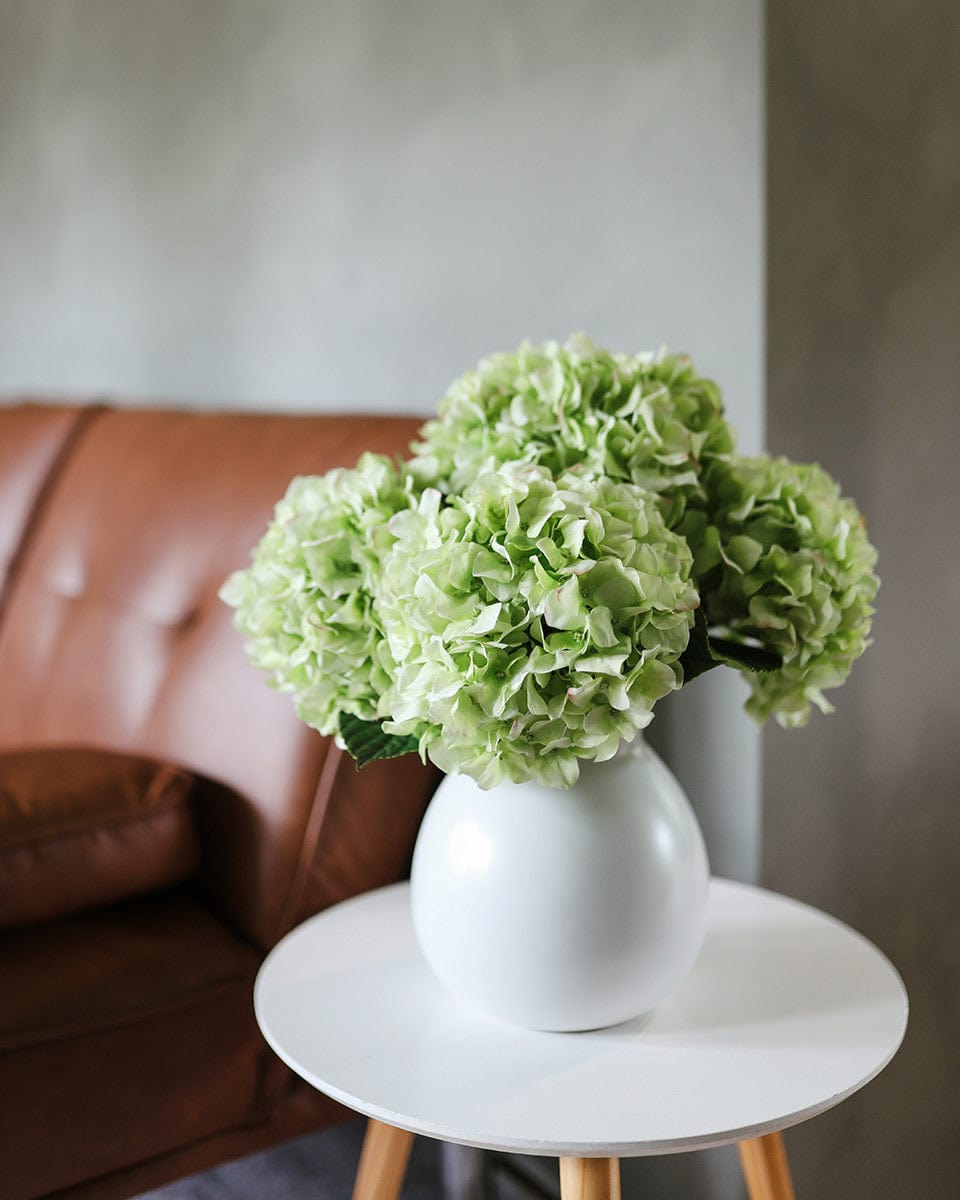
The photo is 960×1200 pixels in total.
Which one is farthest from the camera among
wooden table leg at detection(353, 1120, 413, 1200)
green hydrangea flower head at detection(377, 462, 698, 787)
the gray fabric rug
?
the gray fabric rug

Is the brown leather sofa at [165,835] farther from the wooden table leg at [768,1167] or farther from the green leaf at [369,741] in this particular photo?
the wooden table leg at [768,1167]

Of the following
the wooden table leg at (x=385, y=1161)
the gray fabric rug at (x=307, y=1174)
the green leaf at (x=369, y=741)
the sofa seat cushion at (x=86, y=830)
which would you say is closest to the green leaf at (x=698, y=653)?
the green leaf at (x=369, y=741)

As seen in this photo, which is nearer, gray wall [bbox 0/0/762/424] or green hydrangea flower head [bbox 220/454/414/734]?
green hydrangea flower head [bbox 220/454/414/734]

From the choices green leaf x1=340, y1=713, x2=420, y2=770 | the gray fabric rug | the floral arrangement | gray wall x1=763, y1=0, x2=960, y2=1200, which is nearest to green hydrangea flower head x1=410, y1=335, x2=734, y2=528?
the floral arrangement

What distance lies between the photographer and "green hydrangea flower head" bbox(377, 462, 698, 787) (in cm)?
69

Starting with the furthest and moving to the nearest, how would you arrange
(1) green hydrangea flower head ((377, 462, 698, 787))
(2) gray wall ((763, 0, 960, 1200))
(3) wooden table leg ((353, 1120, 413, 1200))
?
(2) gray wall ((763, 0, 960, 1200)) < (3) wooden table leg ((353, 1120, 413, 1200)) < (1) green hydrangea flower head ((377, 462, 698, 787))

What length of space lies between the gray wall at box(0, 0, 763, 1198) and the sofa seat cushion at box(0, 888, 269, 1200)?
46cm

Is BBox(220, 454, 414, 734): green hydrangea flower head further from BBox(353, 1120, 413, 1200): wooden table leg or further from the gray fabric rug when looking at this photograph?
the gray fabric rug

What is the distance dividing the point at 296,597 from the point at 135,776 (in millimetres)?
434

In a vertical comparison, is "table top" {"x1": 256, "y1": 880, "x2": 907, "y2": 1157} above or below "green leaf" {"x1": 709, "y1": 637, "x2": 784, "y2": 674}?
below

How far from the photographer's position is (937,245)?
1179mm

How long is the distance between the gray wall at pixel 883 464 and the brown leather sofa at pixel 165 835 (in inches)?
16.3

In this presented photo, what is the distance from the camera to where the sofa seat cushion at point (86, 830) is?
104cm

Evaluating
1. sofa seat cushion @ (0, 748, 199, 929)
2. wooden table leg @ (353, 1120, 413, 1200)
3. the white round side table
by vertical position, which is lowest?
wooden table leg @ (353, 1120, 413, 1200)
